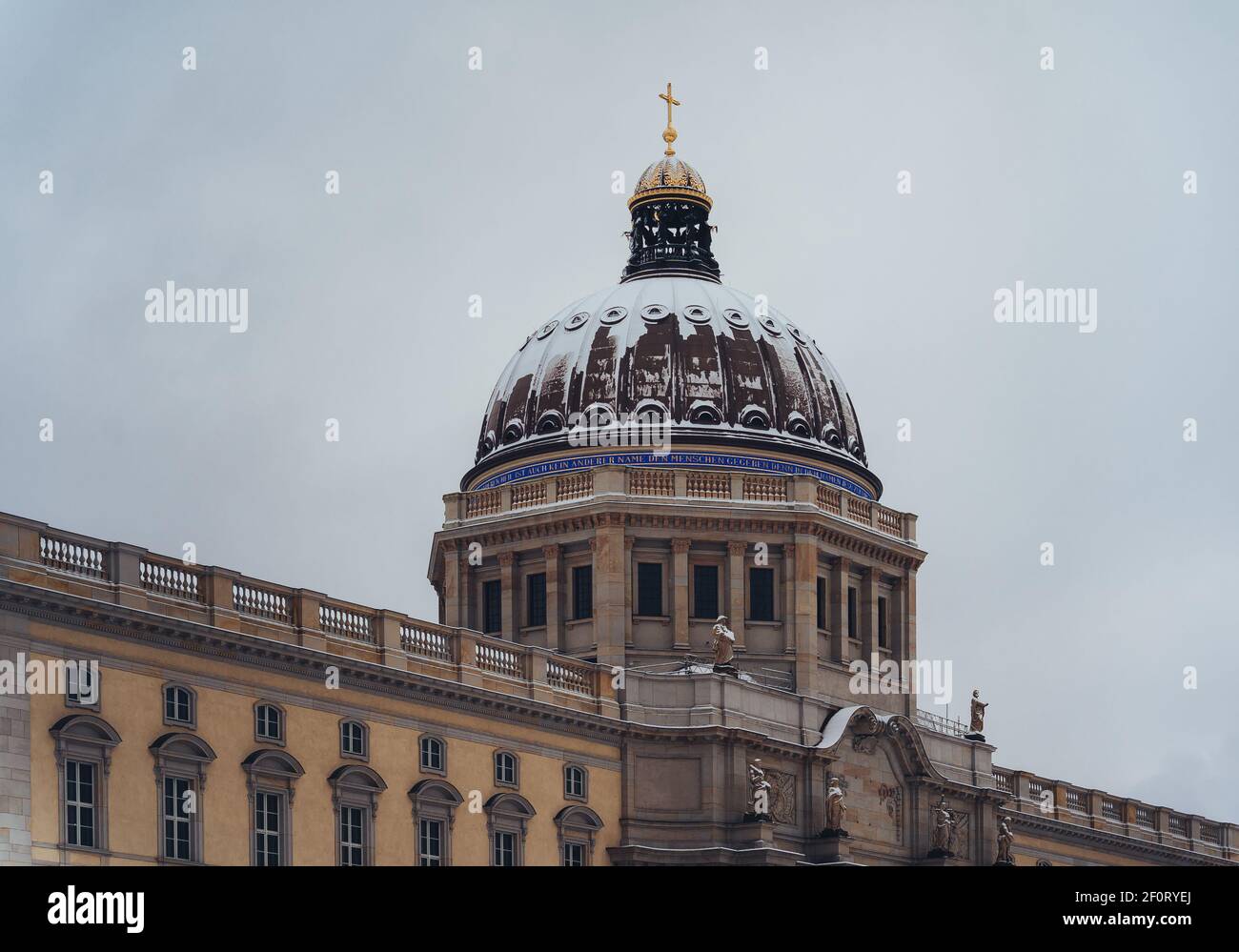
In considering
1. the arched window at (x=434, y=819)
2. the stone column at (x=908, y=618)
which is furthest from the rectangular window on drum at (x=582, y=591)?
the arched window at (x=434, y=819)

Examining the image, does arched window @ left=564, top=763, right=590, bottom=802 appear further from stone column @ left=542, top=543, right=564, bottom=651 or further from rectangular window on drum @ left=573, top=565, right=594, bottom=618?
rectangular window on drum @ left=573, top=565, right=594, bottom=618

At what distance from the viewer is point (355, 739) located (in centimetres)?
7719

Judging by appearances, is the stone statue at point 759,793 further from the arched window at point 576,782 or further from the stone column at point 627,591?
the stone column at point 627,591

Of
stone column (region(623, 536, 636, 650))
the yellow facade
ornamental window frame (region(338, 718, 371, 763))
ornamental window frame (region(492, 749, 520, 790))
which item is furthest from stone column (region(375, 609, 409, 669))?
stone column (region(623, 536, 636, 650))

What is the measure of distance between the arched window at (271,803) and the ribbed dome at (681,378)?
35.3 meters

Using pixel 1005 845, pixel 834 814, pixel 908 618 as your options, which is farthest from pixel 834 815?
pixel 908 618

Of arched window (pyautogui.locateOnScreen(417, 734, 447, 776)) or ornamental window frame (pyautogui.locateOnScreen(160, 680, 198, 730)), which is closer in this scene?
ornamental window frame (pyautogui.locateOnScreen(160, 680, 198, 730))

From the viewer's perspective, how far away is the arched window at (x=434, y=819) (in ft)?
260

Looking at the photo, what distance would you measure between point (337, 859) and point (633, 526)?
95.2 feet

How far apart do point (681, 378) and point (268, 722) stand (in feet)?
125

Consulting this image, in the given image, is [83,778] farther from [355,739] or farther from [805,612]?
[805,612]

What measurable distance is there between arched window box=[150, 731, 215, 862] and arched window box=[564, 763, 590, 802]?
1840 cm

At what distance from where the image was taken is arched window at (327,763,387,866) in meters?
75.9
